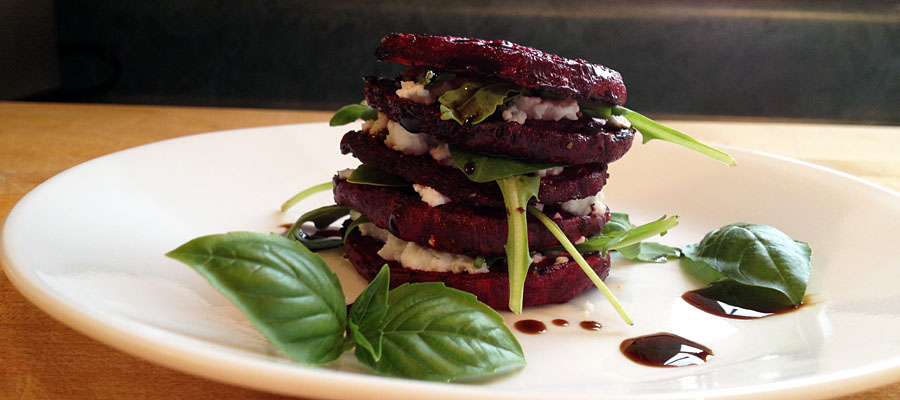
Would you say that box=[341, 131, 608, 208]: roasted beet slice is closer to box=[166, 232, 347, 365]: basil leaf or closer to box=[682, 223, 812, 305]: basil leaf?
box=[682, 223, 812, 305]: basil leaf

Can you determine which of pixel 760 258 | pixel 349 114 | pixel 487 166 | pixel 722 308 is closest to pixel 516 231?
pixel 487 166

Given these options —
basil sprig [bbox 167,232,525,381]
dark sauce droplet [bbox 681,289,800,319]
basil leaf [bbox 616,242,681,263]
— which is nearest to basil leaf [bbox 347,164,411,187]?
basil sprig [bbox 167,232,525,381]

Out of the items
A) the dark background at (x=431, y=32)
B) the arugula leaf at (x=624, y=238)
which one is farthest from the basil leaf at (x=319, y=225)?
the dark background at (x=431, y=32)

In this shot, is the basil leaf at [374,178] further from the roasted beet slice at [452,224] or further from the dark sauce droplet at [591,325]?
the dark sauce droplet at [591,325]

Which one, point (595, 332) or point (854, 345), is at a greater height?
point (854, 345)

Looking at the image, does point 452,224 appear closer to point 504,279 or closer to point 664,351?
point 504,279

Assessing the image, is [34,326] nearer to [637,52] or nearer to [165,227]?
[165,227]

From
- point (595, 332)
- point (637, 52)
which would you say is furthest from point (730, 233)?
point (637, 52)
